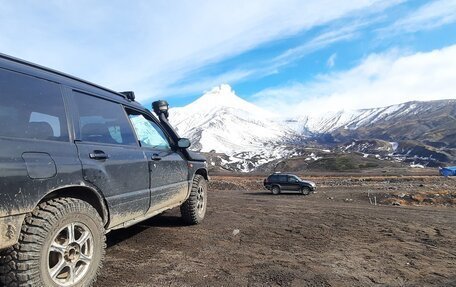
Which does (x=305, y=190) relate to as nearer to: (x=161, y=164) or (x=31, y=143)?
(x=161, y=164)

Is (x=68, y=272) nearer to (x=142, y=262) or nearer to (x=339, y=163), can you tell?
(x=142, y=262)

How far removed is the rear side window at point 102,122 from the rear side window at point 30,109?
10.7 inches

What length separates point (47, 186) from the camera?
9.47 feet

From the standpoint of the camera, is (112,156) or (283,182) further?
(283,182)

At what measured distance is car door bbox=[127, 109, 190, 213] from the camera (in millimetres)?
4680

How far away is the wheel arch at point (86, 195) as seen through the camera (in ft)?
10.1

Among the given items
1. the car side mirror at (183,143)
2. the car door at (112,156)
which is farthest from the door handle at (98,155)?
the car side mirror at (183,143)

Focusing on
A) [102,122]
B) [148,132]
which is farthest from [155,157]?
[102,122]

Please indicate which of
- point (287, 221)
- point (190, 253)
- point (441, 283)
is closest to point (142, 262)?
point (190, 253)

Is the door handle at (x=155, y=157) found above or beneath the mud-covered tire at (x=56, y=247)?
above

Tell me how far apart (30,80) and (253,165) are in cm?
11200

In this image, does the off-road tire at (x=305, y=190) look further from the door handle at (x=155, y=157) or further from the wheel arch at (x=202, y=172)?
the door handle at (x=155, y=157)

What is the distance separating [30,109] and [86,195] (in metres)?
0.91

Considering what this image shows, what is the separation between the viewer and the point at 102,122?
13.3 ft
